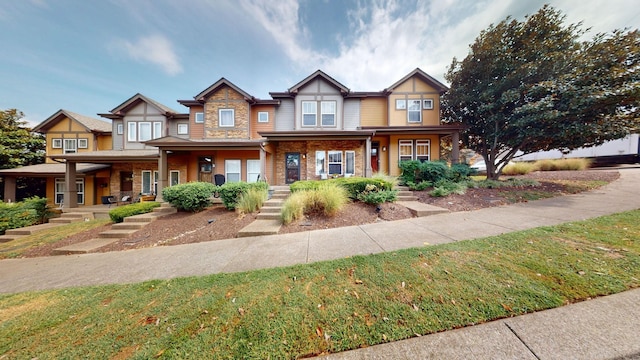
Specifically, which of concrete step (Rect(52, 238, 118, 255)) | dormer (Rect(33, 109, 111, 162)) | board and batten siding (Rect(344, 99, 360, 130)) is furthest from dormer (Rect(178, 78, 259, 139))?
dormer (Rect(33, 109, 111, 162))

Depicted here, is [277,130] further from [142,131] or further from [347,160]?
[142,131]

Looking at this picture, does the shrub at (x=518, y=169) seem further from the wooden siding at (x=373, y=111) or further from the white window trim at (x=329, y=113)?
the white window trim at (x=329, y=113)

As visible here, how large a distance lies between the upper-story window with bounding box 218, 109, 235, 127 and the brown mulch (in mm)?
6885

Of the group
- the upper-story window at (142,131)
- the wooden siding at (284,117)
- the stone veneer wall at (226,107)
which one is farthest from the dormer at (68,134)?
the wooden siding at (284,117)

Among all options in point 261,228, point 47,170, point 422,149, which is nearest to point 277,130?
point 261,228

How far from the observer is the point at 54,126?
595 inches

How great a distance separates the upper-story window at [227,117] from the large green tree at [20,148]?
16208mm

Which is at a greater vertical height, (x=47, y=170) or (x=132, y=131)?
(x=132, y=131)

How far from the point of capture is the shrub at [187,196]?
8.10 m

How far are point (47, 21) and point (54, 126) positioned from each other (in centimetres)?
862

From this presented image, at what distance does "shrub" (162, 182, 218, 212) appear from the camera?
8.10 meters

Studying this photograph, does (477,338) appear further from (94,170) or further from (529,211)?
(94,170)

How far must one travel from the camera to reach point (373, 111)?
45.5 ft

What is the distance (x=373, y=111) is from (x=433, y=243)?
1171 cm
